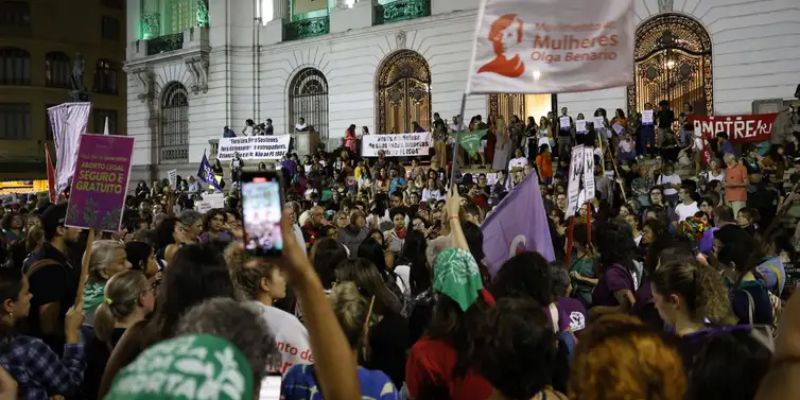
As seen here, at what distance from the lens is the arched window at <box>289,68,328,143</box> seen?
29.5 metres

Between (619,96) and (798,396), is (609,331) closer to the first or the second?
(798,396)

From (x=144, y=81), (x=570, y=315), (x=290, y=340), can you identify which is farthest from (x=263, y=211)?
(x=144, y=81)

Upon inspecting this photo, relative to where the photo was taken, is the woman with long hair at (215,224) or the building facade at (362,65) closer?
the woman with long hair at (215,224)

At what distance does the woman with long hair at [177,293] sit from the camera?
319cm

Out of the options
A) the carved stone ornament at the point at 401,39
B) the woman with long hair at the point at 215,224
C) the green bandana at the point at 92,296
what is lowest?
the green bandana at the point at 92,296

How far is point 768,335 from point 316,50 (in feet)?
91.1

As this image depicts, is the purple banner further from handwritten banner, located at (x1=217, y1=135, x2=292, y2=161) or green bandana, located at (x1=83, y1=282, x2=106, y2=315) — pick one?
handwritten banner, located at (x1=217, y1=135, x2=292, y2=161)

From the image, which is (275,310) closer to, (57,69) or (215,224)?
(215,224)

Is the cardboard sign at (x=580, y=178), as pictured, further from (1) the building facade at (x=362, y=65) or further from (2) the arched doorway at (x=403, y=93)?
(2) the arched doorway at (x=403, y=93)

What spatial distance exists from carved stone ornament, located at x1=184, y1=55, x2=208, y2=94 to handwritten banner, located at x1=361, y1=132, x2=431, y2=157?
11.3 m

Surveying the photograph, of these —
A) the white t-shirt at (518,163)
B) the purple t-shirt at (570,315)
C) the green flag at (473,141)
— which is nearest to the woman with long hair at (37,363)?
the purple t-shirt at (570,315)

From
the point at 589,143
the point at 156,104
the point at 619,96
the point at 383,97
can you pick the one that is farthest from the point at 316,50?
the point at 589,143

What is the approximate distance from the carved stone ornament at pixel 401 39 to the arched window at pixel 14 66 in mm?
29151

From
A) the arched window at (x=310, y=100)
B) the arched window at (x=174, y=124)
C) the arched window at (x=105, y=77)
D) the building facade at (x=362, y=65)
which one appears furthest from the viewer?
the arched window at (x=105, y=77)
